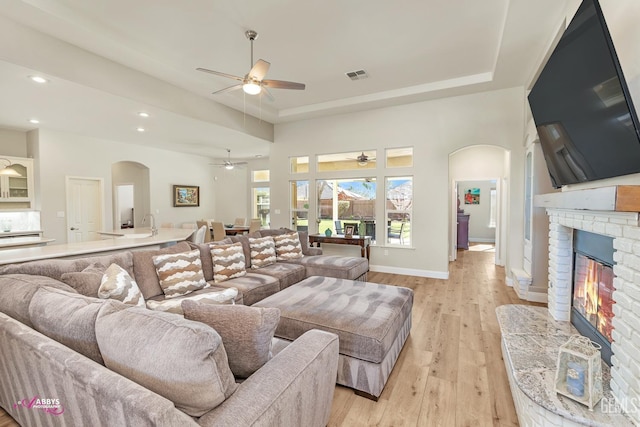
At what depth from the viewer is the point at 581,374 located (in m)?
1.54

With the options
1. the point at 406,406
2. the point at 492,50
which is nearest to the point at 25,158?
the point at 406,406

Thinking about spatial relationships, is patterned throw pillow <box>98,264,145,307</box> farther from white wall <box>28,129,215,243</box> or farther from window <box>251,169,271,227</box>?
window <box>251,169,271,227</box>

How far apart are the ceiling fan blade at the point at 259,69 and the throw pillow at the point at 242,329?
97.3 inches

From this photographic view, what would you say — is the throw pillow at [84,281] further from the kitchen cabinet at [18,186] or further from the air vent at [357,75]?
the kitchen cabinet at [18,186]

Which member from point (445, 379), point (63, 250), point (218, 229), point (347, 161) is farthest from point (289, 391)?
point (218, 229)

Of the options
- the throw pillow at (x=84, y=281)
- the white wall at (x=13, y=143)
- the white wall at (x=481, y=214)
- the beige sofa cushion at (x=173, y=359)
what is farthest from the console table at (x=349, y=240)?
the white wall at (x=13, y=143)

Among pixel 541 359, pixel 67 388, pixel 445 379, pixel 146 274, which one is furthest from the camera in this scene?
pixel 146 274

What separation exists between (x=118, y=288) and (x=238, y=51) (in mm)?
3118

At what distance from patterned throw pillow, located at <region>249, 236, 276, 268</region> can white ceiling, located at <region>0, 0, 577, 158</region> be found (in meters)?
2.47

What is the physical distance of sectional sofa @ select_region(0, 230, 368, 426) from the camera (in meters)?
1.00

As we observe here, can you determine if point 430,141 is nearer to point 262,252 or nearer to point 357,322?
point 262,252

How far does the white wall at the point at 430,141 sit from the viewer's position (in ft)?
15.4

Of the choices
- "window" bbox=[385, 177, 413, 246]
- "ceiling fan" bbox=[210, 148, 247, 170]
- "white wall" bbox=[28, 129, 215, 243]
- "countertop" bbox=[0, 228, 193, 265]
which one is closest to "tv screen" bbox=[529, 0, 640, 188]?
"window" bbox=[385, 177, 413, 246]

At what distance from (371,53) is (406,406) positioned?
151 inches
